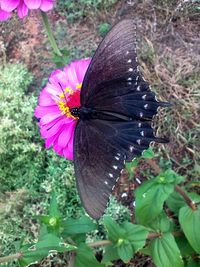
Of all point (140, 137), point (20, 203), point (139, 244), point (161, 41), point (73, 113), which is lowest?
point (139, 244)

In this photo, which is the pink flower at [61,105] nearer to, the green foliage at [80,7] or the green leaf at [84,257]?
the green leaf at [84,257]

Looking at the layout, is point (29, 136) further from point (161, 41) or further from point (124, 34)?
point (124, 34)

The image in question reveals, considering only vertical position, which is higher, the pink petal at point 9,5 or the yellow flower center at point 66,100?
the pink petal at point 9,5

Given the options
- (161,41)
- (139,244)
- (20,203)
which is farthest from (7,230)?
(161,41)

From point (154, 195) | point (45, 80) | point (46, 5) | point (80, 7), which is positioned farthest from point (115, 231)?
point (80, 7)

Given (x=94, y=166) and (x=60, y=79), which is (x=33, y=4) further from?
(x=94, y=166)

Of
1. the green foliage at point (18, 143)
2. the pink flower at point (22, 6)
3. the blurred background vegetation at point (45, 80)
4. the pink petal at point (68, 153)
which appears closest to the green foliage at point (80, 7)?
the blurred background vegetation at point (45, 80)
